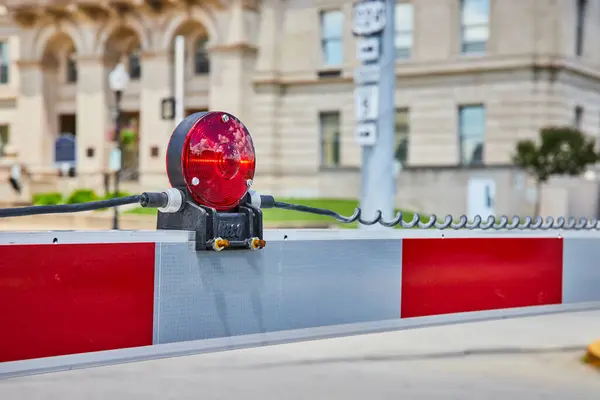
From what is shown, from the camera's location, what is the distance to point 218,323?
22.9 feet

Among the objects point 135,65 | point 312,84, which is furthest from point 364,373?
point 135,65

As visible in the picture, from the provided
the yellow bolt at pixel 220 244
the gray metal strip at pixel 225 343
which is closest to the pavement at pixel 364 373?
the gray metal strip at pixel 225 343

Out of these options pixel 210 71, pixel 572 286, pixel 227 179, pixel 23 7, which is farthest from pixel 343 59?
pixel 227 179

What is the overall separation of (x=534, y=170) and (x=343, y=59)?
403 inches

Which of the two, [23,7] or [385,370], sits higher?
[23,7]

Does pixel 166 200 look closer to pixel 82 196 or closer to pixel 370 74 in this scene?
pixel 370 74

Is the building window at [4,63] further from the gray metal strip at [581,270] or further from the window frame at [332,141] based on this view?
the gray metal strip at [581,270]

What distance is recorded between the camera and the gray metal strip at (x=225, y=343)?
19.7 feet

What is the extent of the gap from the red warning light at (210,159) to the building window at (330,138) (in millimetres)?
35944

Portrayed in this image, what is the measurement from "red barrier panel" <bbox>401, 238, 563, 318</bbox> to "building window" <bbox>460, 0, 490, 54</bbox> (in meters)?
31.0

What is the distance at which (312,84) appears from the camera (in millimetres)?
43219

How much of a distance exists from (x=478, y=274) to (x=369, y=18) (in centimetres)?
772

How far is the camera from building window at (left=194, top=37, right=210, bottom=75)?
46.9 meters

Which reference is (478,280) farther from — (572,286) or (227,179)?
(227,179)
